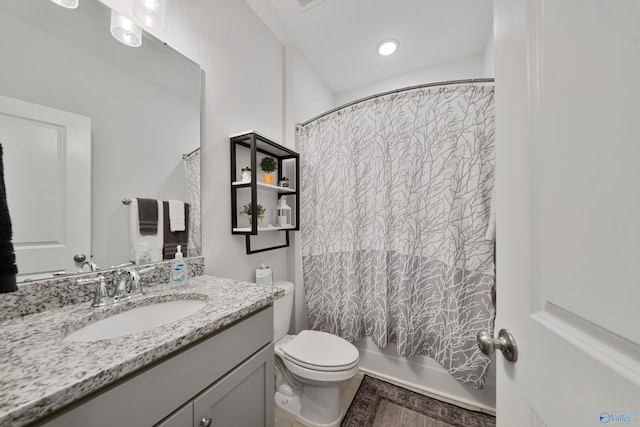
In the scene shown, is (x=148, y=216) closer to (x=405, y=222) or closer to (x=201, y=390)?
(x=201, y=390)

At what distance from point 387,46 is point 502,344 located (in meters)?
2.20

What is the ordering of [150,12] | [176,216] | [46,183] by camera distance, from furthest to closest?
1. [176,216]
2. [150,12]
3. [46,183]

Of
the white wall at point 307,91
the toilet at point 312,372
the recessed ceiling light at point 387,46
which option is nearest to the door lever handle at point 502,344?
the toilet at point 312,372

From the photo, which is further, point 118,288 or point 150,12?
point 150,12

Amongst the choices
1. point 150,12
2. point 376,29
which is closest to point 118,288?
point 150,12

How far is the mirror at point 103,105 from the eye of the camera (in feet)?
2.39

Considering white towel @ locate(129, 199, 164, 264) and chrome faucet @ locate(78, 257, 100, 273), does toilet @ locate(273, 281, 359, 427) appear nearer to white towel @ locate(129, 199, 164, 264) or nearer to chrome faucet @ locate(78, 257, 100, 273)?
white towel @ locate(129, 199, 164, 264)

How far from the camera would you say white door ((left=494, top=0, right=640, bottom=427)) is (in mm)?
253

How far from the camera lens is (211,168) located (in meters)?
1.30

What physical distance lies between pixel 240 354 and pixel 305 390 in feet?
2.56

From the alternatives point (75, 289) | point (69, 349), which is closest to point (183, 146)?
point (75, 289)

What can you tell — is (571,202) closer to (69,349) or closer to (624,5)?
(624,5)

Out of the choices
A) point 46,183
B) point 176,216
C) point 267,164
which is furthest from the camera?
point 267,164

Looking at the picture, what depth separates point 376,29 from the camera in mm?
1752
